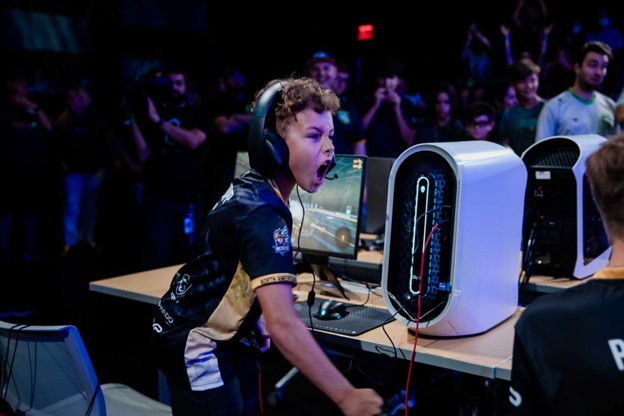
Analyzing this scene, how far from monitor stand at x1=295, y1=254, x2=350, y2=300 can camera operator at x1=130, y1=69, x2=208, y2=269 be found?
1587 millimetres

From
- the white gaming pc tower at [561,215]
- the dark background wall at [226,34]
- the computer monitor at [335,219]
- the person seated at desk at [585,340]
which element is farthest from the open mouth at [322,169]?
the dark background wall at [226,34]

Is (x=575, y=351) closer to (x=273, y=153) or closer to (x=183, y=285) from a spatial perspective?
(x=273, y=153)

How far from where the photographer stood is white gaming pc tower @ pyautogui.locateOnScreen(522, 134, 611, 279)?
2482 millimetres

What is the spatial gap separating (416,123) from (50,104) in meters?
4.65

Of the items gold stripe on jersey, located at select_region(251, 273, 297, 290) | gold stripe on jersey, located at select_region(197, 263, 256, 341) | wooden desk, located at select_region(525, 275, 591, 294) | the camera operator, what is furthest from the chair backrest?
the camera operator

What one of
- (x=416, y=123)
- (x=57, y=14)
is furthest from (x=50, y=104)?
(x=416, y=123)

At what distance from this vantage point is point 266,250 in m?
1.50

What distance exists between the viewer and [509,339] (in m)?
2.02

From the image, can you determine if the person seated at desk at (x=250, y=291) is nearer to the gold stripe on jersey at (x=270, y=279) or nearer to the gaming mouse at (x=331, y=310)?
the gold stripe on jersey at (x=270, y=279)

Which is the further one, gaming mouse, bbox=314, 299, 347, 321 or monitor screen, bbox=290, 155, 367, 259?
monitor screen, bbox=290, 155, 367, 259

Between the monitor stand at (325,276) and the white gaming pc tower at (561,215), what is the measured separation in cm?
70

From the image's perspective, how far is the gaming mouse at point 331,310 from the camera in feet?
7.33

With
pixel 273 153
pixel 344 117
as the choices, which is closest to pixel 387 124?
pixel 344 117

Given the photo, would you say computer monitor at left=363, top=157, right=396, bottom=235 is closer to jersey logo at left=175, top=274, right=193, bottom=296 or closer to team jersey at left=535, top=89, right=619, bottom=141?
team jersey at left=535, top=89, right=619, bottom=141
